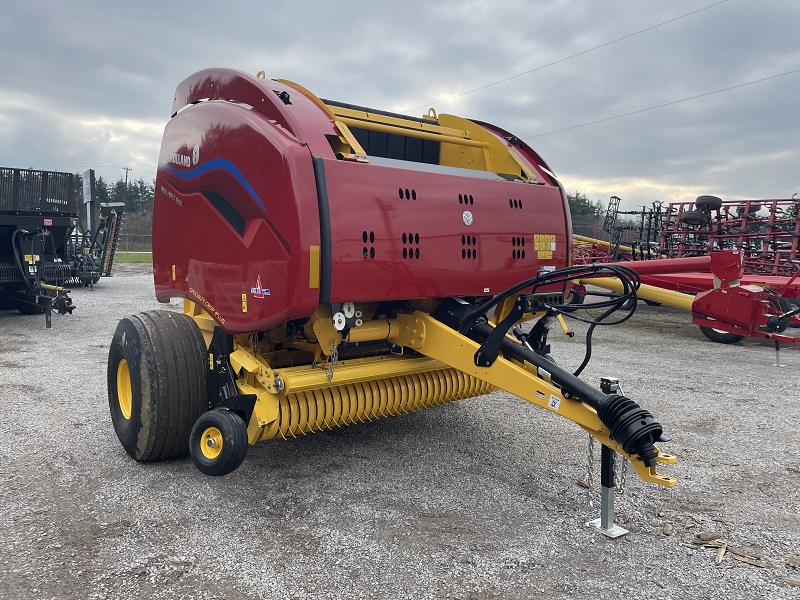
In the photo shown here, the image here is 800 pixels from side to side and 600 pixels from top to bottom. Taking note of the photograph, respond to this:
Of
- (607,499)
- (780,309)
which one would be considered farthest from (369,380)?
(780,309)

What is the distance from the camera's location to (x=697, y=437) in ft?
14.9

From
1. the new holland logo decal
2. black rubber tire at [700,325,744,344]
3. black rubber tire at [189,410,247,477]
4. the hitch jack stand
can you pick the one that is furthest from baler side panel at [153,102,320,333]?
black rubber tire at [700,325,744,344]

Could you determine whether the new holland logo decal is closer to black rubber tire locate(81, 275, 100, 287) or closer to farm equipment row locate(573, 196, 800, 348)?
farm equipment row locate(573, 196, 800, 348)

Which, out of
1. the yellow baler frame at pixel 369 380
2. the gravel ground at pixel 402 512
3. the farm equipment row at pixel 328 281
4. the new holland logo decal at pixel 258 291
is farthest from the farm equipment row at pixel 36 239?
the new holland logo decal at pixel 258 291

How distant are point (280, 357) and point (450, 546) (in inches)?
60.5

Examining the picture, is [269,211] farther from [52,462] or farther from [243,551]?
[52,462]

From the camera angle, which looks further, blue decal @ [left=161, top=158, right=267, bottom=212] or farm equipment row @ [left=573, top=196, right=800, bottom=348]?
farm equipment row @ [left=573, top=196, right=800, bottom=348]

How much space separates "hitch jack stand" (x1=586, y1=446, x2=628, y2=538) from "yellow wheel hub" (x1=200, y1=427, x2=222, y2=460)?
73.4 inches

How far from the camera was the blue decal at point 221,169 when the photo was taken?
10.2ft

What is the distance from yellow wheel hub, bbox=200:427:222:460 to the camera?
318 cm

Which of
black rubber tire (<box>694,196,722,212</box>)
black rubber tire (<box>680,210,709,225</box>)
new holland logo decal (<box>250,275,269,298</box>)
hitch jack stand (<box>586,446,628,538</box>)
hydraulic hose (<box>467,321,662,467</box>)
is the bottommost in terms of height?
hitch jack stand (<box>586,446,628,538</box>)

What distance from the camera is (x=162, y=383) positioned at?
3.58m

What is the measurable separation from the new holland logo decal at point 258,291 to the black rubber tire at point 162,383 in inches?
33.7

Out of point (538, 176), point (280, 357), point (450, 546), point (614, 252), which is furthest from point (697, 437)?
point (614, 252)
